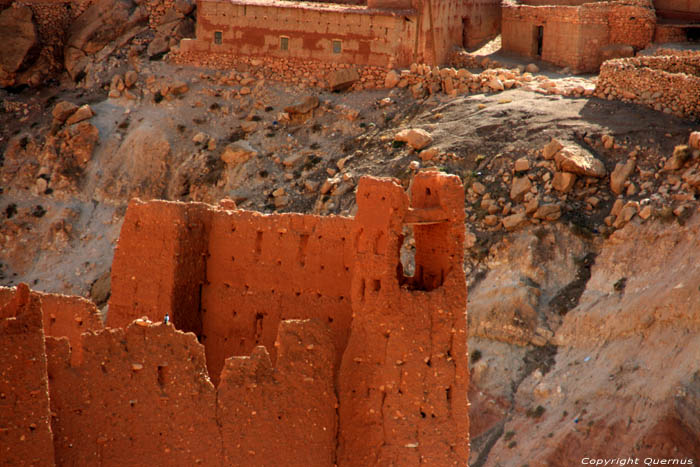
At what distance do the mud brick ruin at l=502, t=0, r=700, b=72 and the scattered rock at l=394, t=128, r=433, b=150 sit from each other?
23.6 feet

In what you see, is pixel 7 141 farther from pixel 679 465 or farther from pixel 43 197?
pixel 679 465

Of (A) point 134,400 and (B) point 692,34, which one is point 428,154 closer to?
(B) point 692,34

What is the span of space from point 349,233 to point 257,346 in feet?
10.2

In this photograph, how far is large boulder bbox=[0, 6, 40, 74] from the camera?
179 feet

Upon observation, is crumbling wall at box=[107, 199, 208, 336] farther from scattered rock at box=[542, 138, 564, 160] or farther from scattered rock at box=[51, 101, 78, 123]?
scattered rock at box=[51, 101, 78, 123]

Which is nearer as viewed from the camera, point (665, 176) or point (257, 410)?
point (257, 410)

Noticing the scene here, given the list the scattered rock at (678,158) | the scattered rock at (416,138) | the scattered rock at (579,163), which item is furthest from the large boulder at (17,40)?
the scattered rock at (678,158)

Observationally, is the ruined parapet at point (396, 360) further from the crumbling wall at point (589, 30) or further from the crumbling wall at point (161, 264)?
the crumbling wall at point (589, 30)

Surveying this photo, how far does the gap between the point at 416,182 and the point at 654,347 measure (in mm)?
12282

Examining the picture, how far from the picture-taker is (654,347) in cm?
3675

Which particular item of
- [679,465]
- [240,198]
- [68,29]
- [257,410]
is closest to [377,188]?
[257,410]

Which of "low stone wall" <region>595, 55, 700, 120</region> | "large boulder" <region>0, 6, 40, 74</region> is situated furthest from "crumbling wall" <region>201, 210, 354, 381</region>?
"large boulder" <region>0, 6, 40, 74</region>

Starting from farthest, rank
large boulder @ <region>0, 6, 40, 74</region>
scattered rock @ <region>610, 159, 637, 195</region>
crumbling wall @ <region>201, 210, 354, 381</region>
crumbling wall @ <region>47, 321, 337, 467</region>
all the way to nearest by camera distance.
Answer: large boulder @ <region>0, 6, 40, 74</region> < scattered rock @ <region>610, 159, 637, 195</region> < crumbling wall @ <region>201, 210, 354, 381</region> < crumbling wall @ <region>47, 321, 337, 467</region>

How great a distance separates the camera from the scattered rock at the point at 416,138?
148ft
